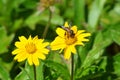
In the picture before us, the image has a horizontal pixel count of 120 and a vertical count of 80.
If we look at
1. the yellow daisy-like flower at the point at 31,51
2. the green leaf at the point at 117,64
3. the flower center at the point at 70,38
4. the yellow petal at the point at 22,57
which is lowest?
the yellow petal at the point at 22,57

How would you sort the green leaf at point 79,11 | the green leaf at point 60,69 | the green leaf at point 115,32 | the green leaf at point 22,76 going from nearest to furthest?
the green leaf at point 60,69
the green leaf at point 22,76
the green leaf at point 115,32
the green leaf at point 79,11

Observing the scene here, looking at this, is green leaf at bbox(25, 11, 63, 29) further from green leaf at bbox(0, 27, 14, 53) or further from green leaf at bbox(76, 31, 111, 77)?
green leaf at bbox(76, 31, 111, 77)

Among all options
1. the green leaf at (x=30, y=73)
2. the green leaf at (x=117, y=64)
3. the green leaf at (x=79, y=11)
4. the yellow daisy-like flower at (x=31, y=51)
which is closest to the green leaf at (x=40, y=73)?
the green leaf at (x=30, y=73)

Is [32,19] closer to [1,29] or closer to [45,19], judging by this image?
[45,19]

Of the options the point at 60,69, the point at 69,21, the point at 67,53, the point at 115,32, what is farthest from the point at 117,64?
the point at 69,21

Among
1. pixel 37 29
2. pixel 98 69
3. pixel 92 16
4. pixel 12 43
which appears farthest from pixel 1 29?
pixel 98 69

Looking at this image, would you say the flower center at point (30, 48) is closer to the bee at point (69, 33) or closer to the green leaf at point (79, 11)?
the bee at point (69, 33)
